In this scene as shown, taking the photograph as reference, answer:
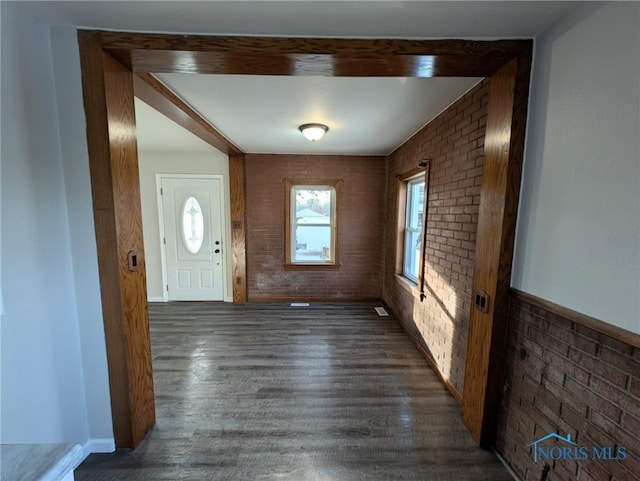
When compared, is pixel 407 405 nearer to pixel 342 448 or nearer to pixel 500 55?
pixel 342 448

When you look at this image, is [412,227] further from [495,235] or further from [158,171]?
[158,171]

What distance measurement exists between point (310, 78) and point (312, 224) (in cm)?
275

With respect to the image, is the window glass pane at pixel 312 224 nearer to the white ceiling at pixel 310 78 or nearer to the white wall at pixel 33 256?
the white ceiling at pixel 310 78

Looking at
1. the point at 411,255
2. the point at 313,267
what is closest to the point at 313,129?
the point at 411,255

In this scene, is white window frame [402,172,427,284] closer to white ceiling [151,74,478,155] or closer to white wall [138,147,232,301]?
white ceiling [151,74,478,155]

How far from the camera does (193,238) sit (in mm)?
4238

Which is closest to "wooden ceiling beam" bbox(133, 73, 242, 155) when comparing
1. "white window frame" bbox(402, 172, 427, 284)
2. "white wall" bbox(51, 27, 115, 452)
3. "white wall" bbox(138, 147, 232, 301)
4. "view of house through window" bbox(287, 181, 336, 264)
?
"white wall" bbox(51, 27, 115, 452)

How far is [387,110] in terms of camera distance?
230 cm

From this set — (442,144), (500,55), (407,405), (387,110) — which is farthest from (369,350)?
(500,55)

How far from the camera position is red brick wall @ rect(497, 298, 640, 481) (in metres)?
0.94

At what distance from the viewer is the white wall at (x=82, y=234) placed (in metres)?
1.32

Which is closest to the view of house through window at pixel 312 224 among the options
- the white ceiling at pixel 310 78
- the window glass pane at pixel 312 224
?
the window glass pane at pixel 312 224

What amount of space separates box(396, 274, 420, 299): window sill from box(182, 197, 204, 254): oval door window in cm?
314

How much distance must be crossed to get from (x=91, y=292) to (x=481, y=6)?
2.38 m
